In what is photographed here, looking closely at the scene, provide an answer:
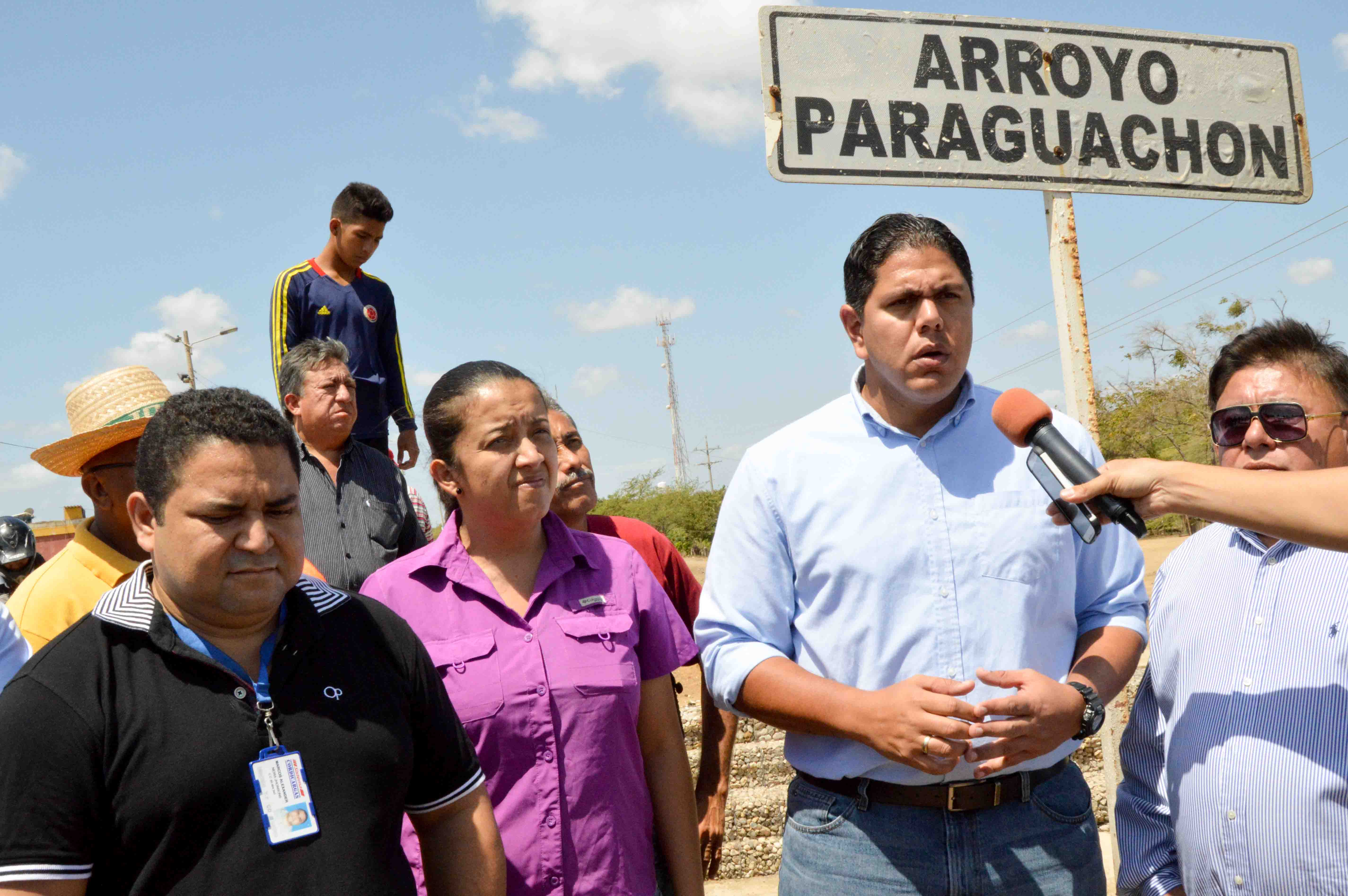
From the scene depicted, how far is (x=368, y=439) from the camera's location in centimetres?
580

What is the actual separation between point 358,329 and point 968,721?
4456mm

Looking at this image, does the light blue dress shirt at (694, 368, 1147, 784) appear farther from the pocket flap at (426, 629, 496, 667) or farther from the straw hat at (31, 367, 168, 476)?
the straw hat at (31, 367, 168, 476)

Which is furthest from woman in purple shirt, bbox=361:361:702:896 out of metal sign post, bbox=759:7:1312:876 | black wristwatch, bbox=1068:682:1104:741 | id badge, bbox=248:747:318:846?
metal sign post, bbox=759:7:1312:876

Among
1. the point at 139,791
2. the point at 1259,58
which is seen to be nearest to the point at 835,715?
the point at 139,791

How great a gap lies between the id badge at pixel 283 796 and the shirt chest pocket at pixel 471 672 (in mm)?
626

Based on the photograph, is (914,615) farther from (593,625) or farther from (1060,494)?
(593,625)

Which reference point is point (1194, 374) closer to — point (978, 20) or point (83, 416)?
point (978, 20)

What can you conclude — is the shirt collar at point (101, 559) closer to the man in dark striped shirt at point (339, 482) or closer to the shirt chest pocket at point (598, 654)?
the man in dark striped shirt at point (339, 482)

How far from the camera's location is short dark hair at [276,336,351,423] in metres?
4.51

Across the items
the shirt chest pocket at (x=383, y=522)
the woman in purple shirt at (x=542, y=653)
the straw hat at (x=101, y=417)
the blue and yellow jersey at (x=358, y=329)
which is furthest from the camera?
the blue and yellow jersey at (x=358, y=329)

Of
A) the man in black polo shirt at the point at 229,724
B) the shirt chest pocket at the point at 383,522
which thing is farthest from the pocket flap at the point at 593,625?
the shirt chest pocket at the point at 383,522

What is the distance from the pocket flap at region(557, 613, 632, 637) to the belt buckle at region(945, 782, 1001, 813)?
2.98 ft

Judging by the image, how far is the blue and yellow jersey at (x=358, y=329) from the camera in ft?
18.4

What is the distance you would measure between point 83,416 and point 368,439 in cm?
243
